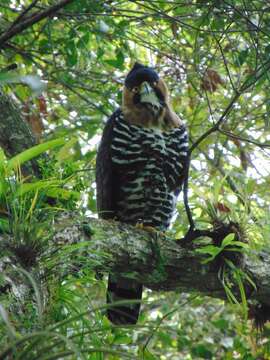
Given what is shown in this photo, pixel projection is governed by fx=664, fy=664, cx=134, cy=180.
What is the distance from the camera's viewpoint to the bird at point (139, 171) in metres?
3.49

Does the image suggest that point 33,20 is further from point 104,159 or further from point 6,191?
point 6,191

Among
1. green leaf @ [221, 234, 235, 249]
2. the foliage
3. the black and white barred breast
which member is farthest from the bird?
green leaf @ [221, 234, 235, 249]

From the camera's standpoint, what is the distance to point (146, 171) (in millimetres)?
3479

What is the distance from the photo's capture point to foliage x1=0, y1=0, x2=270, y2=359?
223cm

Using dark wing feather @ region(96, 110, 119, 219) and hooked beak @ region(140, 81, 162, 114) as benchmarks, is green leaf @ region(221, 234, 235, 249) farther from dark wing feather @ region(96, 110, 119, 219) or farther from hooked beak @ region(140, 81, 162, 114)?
hooked beak @ region(140, 81, 162, 114)

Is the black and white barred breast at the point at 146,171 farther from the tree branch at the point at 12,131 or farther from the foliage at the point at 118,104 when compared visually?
the tree branch at the point at 12,131

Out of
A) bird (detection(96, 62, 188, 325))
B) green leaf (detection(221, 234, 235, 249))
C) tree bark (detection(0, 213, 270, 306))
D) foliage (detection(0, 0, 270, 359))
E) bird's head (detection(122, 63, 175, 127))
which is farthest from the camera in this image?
bird's head (detection(122, 63, 175, 127))

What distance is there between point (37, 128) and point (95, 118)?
445 mm

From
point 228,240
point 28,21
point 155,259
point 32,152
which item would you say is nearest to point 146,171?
point 155,259

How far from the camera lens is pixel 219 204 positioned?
115 inches

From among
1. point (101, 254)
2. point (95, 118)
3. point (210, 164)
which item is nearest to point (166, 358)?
point (210, 164)

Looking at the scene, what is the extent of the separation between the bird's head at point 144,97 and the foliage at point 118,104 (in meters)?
0.14

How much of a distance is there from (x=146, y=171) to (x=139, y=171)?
37 millimetres

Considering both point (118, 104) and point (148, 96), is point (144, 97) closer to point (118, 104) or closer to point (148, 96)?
point (148, 96)
